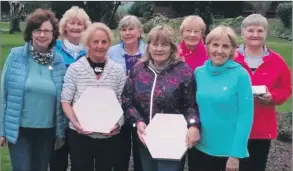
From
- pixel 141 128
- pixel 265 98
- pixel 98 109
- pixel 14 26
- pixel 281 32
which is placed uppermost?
pixel 265 98

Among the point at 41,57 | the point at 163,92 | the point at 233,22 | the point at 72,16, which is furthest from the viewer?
the point at 233,22

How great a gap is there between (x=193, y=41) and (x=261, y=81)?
2.57 ft

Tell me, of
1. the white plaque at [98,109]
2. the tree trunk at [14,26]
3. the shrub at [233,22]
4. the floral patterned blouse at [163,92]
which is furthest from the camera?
the tree trunk at [14,26]

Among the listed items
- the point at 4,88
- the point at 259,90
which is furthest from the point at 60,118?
the point at 259,90

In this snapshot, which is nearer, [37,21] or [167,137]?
[167,137]

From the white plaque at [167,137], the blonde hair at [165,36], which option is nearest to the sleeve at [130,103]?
the white plaque at [167,137]

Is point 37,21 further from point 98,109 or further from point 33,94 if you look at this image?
point 98,109

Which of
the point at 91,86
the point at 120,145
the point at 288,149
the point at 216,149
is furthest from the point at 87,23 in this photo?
the point at 288,149

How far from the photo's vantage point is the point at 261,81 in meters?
4.66

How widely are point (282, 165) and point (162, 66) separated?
3286mm

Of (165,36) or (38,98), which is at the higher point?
(165,36)

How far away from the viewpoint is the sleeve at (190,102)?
427 cm

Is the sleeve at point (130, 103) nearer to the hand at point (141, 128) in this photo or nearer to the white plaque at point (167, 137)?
the hand at point (141, 128)

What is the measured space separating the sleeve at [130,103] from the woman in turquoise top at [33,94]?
610 millimetres
